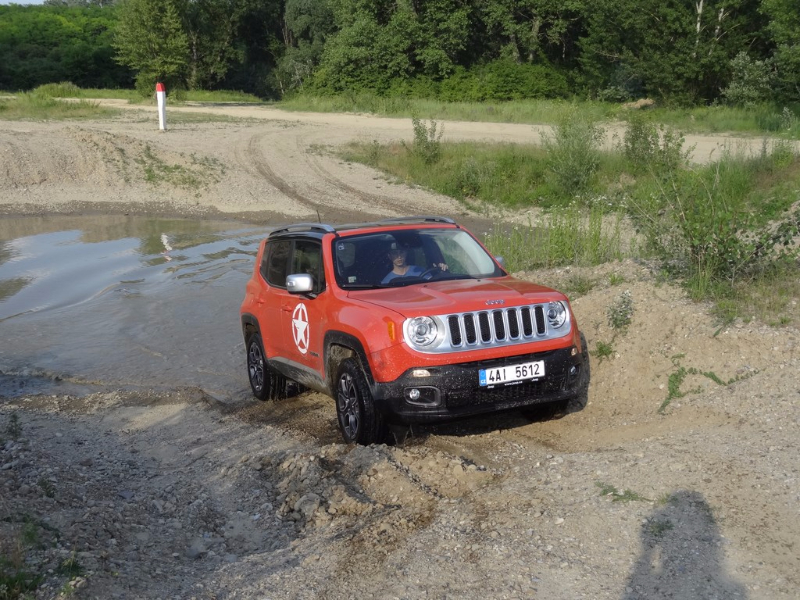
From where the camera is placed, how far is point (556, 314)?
23.2 ft

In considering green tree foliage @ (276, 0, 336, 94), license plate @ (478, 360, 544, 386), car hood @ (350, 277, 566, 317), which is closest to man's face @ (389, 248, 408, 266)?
car hood @ (350, 277, 566, 317)

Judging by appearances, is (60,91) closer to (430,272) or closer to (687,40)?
(687,40)

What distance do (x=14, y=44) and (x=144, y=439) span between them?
6767cm

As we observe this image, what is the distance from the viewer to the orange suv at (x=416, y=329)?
21.5 feet

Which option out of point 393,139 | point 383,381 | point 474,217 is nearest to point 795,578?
point 383,381

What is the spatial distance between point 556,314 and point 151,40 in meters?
45.8

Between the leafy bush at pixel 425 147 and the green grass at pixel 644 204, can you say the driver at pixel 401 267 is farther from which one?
the leafy bush at pixel 425 147

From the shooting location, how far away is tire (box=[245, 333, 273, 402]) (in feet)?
30.0

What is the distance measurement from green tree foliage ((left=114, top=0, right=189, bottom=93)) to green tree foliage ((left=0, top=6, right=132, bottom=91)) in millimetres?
18329

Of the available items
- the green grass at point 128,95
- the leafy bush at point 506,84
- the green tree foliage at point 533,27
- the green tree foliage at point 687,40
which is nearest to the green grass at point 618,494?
the green tree foliage at point 687,40

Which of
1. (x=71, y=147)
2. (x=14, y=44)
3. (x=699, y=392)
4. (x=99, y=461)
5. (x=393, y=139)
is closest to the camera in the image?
(x=99, y=461)

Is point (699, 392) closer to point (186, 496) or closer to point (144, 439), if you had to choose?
point (186, 496)

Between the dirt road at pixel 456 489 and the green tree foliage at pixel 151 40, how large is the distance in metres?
42.2

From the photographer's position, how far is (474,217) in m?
21.5
